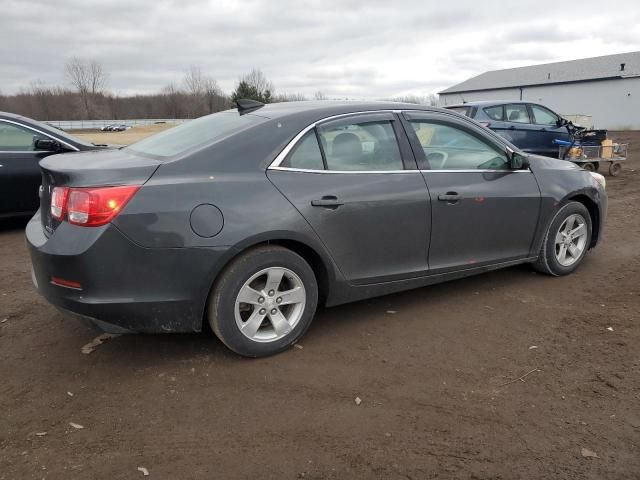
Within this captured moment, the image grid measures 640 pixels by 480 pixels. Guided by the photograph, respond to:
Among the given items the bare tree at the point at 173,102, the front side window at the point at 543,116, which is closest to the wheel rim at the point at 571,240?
the front side window at the point at 543,116

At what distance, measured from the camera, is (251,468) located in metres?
2.35

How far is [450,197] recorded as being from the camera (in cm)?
390

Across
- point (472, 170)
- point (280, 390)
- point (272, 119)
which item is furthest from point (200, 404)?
point (472, 170)

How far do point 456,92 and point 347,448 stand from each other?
62.9 metres

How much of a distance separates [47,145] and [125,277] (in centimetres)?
474

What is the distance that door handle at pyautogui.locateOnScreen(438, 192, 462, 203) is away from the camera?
3863 millimetres

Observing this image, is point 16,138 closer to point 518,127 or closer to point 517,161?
point 517,161

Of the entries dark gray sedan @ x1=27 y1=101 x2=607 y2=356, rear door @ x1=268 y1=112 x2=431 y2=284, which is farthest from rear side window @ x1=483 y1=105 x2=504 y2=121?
rear door @ x1=268 y1=112 x2=431 y2=284

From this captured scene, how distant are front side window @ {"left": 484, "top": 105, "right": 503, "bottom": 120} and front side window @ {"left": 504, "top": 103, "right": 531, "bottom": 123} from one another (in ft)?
0.64

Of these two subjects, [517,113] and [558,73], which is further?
[558,73]

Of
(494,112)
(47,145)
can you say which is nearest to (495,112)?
Answer: (494,112)

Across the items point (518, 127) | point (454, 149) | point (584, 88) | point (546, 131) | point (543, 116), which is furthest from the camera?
point (584, 88)

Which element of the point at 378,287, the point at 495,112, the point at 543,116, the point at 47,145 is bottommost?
the point at 378,287

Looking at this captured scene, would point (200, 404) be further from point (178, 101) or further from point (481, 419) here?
point (178, 101)
